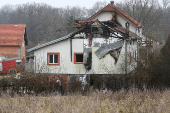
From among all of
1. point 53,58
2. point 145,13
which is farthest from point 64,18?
point 53,58

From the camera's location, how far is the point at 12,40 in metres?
35.1

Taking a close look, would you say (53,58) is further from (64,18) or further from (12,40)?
(64,18)

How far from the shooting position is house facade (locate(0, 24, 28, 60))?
34062mm

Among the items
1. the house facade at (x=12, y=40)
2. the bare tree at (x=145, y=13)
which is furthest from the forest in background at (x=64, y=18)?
the house facade at (x=12, y=40)

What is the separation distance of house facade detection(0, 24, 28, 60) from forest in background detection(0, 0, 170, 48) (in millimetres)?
6218

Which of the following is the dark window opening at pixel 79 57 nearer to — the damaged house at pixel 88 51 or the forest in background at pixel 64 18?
the damaged house at pixel 88 51

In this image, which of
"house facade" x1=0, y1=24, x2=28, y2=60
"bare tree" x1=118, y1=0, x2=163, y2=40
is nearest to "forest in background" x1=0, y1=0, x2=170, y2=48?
"bare tree" x1=118, y1=0, x2=163, y2=40

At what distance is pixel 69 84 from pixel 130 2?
92.7 ft

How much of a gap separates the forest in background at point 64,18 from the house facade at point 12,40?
6218mm

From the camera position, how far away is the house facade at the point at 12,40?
34062mm

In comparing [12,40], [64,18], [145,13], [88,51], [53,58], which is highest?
[64,18]

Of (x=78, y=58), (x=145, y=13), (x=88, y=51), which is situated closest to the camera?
(x=88, y=51)

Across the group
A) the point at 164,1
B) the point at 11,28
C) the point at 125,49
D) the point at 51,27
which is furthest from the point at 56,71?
the point at 164,1

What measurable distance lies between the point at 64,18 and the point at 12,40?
3154 cm
